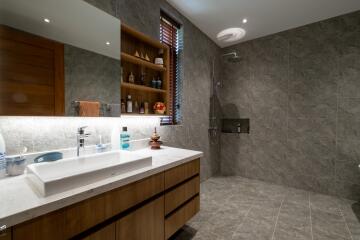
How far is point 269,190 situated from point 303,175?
639 millimetres

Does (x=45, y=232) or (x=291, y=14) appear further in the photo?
(x=291, y=14)

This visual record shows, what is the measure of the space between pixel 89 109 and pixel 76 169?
1.61 ft

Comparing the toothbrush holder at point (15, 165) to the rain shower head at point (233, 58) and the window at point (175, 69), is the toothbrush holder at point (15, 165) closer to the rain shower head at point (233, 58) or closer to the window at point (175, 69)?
the window at point (175, 69)

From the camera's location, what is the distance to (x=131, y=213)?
122 centimetres

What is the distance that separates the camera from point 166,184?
4.95 feet

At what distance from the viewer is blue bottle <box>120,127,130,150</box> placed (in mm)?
1813

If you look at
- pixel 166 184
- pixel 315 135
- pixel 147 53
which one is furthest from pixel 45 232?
pixel 315 135

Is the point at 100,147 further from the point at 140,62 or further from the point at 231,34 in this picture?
the point at 231,34

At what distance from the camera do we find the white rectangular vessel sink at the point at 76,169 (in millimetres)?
918

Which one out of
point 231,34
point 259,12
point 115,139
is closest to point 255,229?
point 115,139

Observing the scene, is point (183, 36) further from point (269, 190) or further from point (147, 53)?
point (269, 190)

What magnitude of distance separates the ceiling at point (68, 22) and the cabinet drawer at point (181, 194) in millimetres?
1343

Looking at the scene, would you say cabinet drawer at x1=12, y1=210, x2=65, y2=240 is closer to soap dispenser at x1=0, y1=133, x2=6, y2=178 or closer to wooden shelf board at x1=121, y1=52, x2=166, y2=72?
soap dispenser at x1=0, y1=133, x2=6, y2=178

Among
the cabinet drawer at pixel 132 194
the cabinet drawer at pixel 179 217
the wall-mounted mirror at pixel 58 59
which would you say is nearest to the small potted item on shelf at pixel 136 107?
the wall-mounted mirror at pixel 58 59
